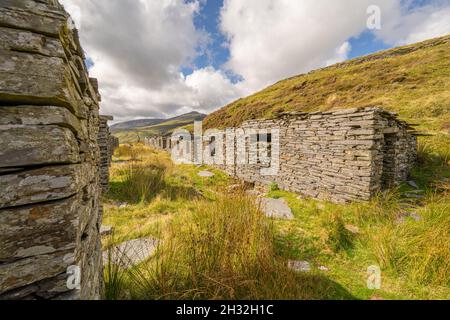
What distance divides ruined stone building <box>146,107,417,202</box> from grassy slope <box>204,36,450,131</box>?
780 cm

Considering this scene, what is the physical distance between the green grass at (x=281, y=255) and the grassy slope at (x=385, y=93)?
11674 mm

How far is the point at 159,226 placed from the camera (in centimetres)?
408

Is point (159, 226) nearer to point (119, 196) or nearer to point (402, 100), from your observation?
point (119, 196)

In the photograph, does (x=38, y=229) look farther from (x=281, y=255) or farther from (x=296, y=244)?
(x=296, y=244)

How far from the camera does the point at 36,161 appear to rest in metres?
1.03

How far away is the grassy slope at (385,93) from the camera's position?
1350 centimetres

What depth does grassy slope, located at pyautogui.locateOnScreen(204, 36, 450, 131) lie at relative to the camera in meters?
13.5

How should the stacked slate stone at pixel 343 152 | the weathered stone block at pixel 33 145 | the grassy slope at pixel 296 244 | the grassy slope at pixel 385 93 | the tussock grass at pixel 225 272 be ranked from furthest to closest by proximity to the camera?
the grassy slope at pixel 385 93 → the stacked slate stone at pixel 343 152 → the grassy slope at pixel 296 244 → the tussock grass at pixel 225 272 → the weathered stone block at pixel 33 145

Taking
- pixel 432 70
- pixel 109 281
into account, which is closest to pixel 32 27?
pixel 109 281

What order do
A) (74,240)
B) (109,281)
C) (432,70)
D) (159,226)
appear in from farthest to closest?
(432,70)
(159,226)
(109,281)
(74,240)

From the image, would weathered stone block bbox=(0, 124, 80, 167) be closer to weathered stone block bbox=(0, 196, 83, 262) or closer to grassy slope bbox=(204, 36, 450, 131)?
weathered stone block bbox=(0, 196, 83, 262)

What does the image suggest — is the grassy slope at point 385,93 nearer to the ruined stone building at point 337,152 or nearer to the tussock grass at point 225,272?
the ruined stone building at point 337,152

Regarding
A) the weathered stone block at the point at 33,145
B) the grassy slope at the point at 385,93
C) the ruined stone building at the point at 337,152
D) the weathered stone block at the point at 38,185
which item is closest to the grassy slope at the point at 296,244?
the ruined stone building at the point at 337,152
